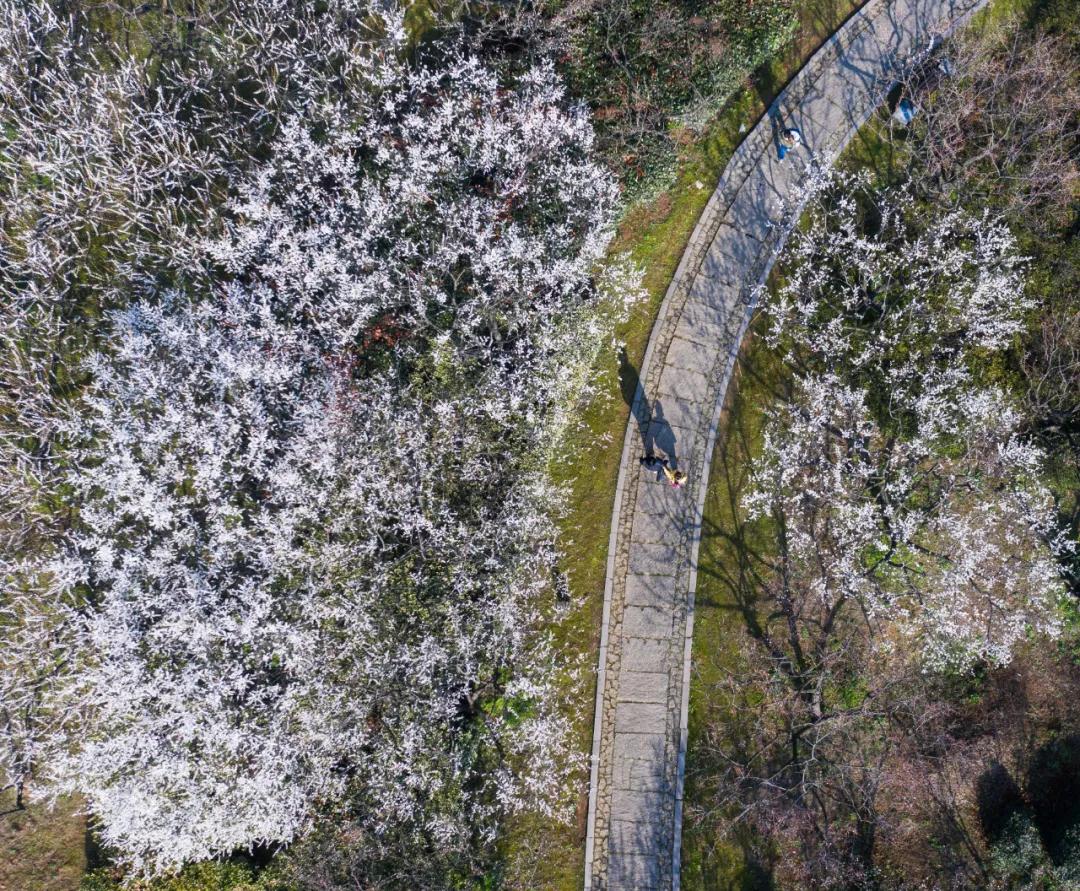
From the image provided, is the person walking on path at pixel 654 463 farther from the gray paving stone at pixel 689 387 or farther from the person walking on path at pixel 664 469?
the gray paving stone at pixel 689 387

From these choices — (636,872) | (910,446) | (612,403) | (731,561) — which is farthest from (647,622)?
(910,446)

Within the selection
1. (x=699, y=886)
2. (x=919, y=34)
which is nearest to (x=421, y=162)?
(x=919, y=34)

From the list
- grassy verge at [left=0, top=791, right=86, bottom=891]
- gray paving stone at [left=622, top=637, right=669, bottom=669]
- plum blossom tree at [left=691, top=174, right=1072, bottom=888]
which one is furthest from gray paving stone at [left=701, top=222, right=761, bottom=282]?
grassy verge at [left=0, top=791, right=86, bottom=891]

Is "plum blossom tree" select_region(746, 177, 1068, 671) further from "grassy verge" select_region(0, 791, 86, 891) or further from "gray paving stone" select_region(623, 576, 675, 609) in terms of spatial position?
"grassy verge" select_region(0, 791, 86, 891)

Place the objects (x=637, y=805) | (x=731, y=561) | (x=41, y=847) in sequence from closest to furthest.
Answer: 1. (x=41, y=847)
2. (x=637, y=805)
3. (x=731, y=561)

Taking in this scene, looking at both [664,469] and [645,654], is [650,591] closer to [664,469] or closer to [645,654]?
[645,654]

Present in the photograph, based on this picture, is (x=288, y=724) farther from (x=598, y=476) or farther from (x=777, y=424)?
(x=777, y=424)
